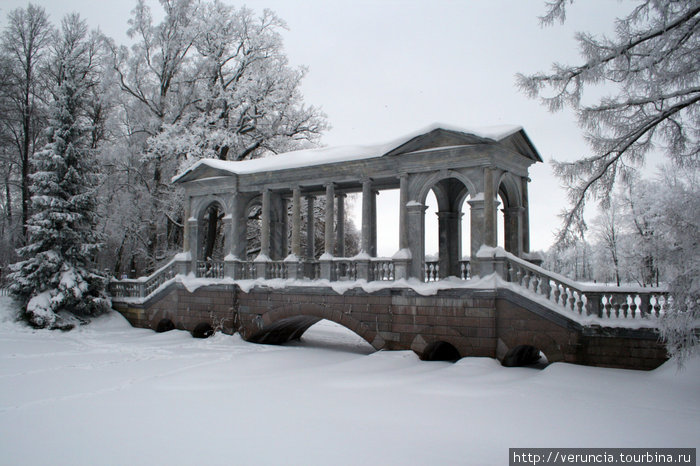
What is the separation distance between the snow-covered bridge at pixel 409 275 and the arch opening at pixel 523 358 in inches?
2.5

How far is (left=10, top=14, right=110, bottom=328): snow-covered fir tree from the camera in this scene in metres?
18.0

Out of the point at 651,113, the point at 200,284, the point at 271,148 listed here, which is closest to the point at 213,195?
the point at 200,284

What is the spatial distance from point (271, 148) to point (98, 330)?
10733 millimetres

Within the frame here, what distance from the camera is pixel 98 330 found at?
18297 millimetres

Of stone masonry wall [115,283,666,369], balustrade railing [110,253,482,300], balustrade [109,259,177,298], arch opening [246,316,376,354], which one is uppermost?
balustrade railing [110,253,482,300]

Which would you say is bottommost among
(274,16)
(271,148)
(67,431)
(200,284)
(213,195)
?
(67,431)

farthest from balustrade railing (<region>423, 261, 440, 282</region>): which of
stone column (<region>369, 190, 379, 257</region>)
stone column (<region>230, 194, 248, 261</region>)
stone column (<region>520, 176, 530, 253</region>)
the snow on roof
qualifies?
stone column (<region>230, 194, 248, 261</region>)

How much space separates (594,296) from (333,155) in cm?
817

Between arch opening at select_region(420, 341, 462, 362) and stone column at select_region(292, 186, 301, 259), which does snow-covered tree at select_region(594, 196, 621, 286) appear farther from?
stone column at select_region(292, 186, 301, 259)

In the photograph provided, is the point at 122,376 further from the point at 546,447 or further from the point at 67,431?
the point at 546,447

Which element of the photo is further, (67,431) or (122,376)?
(122,376)

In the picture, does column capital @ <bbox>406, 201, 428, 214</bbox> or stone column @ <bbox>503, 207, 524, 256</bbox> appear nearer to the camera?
column capital @ <bbox>406, 201, 428, 214</bbox>

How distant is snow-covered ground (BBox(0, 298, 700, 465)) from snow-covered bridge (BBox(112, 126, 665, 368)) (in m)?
0.77

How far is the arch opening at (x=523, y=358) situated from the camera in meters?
11.8
